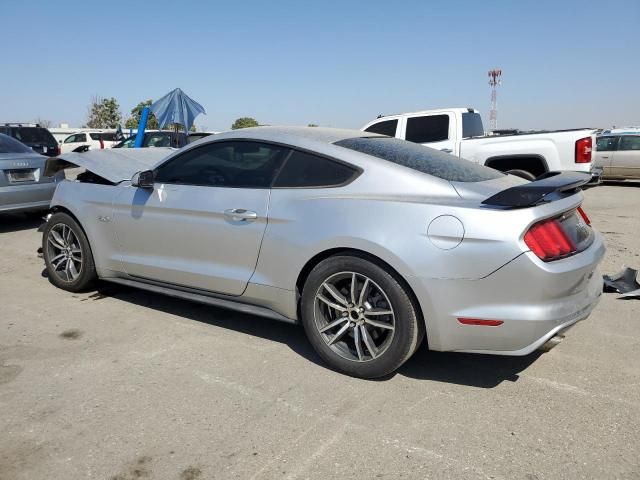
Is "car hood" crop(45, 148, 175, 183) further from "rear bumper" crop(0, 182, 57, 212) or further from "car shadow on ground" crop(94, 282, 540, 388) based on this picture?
"rear bumper" crop(0, 182, 57, 212)

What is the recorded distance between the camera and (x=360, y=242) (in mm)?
3225

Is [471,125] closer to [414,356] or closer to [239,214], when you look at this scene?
[414,356]

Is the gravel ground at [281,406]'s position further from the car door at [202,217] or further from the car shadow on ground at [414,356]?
the car door at [202,217]

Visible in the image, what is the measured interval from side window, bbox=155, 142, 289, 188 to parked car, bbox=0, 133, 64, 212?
462 centimetres

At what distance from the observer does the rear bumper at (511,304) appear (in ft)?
9.43

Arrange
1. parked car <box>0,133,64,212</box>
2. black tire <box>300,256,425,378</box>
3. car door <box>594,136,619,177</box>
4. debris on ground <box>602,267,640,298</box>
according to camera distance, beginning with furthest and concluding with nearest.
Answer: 1. car door <box>594,136,619,177</box>
2. parked car <box>0,133,64,212</box>
3. debris on ground <box>602,267,640,298</box>
4. black tire <box>300,256,425,378</box>

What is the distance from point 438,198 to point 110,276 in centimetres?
300

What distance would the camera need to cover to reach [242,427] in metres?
2.87

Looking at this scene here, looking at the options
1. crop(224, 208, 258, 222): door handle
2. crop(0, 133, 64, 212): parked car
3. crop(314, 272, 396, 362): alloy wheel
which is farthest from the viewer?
crop(0, 133, 64, 212): parked car

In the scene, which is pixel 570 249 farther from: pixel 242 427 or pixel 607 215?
pixel 607 215

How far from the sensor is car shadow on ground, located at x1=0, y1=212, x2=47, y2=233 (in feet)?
28.9

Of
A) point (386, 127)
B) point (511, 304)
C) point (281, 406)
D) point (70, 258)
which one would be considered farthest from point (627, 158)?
point (281, 406)

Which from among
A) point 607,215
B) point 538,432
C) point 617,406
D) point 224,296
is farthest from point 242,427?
point 607,215

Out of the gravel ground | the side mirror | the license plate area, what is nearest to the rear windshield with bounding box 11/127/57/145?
the license plate area
